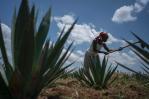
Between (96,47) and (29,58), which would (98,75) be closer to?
(96,47)

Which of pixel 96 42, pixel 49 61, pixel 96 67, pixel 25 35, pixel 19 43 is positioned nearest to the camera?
pixel 25 35

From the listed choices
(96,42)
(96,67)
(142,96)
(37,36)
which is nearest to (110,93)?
(142,96)

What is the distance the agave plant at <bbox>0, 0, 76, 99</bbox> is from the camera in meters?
3.51

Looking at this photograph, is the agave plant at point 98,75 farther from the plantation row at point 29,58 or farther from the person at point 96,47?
the plantation row at point 29,58

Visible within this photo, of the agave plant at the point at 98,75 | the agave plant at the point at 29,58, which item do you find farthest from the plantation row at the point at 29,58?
the agave plant at the point at 98,75

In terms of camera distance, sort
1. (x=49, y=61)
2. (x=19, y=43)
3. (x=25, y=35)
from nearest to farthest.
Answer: (x=25, y=35) < (x=19, y=43) < (x=49, y=61)

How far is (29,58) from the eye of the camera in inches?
141

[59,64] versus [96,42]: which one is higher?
[96,42]

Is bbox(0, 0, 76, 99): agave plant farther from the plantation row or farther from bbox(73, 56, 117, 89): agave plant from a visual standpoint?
bbox(73, 56, 117, 89): agave plant

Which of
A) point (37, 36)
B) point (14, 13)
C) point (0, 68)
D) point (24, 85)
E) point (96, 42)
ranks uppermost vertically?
point (96, 42)

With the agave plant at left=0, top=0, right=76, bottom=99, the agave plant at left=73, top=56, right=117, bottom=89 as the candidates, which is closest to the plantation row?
the agave plant at left=0, top=0, right=76, bottom=99

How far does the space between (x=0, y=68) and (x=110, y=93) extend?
2789 mm

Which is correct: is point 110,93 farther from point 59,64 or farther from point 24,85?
point 24,85

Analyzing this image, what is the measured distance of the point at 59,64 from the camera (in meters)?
4.13
